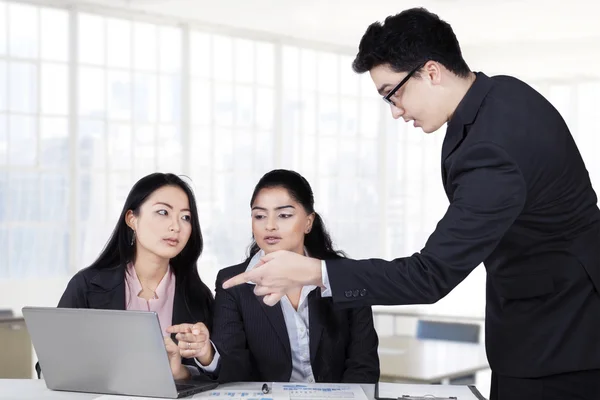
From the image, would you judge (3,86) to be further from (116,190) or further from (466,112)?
(466,112)

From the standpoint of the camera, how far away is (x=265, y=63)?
8.34 meters

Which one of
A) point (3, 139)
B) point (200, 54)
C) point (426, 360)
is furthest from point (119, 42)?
point (426, 360)

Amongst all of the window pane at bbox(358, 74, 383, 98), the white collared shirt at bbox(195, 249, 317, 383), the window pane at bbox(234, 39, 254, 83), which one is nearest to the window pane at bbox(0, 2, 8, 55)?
the window pane at bbox(234, 39, 254, 83)

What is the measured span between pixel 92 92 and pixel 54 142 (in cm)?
53

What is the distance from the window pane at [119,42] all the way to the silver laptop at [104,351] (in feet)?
17.0

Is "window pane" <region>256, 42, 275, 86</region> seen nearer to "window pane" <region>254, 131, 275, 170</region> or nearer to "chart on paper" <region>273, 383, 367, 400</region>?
"window pane" <region>254, 131, 275, 170</region>

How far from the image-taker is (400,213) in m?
9.63

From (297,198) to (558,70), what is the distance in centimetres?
665

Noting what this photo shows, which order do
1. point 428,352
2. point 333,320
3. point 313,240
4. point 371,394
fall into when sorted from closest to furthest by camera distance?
1. point 371,394
2. point 333,320
3. point 313,240
4. point 428,352

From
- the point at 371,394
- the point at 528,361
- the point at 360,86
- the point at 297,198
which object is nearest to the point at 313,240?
the point at 297,198

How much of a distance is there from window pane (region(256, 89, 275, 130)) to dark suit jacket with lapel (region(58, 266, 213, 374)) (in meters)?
5.37

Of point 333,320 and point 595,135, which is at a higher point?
point 595,135

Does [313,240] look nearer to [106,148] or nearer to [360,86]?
[106,148]

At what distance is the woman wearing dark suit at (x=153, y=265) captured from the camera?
2.96m
